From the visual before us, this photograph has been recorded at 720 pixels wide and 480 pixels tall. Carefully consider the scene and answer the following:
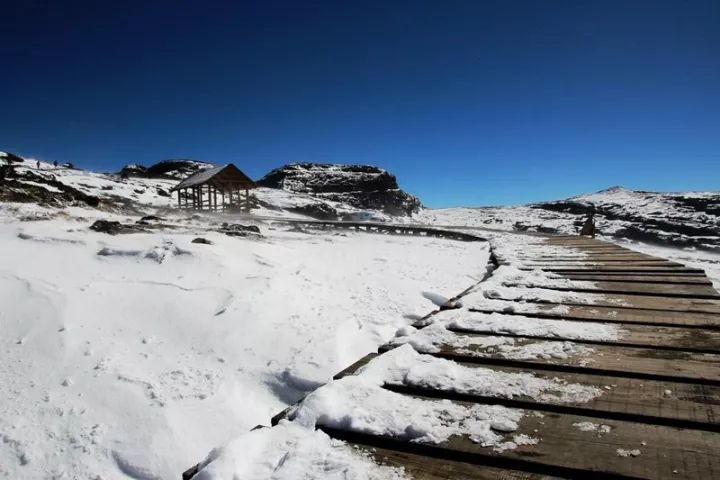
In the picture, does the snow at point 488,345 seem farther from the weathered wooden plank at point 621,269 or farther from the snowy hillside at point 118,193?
the snowy hillside at point 118,193

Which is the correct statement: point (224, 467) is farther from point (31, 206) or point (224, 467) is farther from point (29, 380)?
point (31, 206)

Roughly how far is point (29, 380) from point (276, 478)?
4.98 m

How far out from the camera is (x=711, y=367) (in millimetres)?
1757

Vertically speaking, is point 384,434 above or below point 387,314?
above

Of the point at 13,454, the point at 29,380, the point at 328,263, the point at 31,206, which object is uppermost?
the point at 31,206

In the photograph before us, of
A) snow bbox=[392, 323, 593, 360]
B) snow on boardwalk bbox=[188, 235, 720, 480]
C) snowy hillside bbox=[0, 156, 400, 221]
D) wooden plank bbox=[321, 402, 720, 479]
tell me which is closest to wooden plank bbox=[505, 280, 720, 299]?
snow on boardwalk bbox=[188, 235, 720, 480]

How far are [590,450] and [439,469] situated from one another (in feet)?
1.44

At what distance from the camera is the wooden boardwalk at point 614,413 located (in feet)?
3.68

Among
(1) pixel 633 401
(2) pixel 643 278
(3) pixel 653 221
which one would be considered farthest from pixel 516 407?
(3) pixel 653 221

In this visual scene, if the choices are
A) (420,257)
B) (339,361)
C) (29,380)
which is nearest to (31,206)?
(29,380)

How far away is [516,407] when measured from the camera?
1.46 meters

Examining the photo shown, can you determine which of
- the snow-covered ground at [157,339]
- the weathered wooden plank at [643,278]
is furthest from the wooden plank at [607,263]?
the snow-covered ground at [157,339]

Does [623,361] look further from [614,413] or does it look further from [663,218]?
[663,218]

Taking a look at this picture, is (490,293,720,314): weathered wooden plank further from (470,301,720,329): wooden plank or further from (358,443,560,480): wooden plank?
(358,443,560,480): wooden plank
